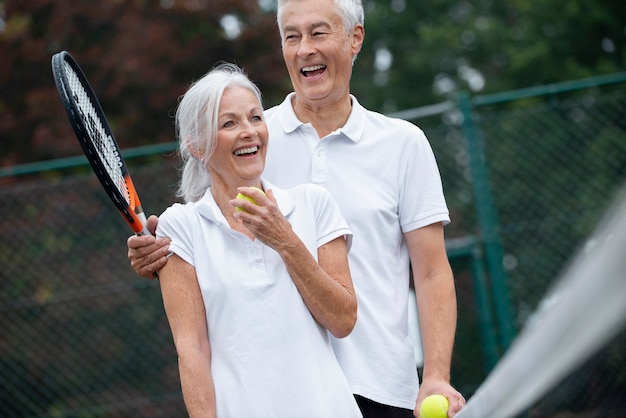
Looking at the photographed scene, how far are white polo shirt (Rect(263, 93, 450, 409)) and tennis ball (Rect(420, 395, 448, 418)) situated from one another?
0.16 m

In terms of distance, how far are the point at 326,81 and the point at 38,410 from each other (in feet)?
14.8

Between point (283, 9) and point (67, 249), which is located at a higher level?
point (283, 9)

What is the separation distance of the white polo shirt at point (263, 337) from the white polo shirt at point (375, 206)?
24 centimetres

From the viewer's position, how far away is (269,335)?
2725mm

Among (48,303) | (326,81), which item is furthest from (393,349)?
(48,303)

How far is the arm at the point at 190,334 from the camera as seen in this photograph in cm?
272

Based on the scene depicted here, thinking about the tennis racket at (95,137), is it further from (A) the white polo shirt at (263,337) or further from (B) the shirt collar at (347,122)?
(B) the shirt collar at (347,122)

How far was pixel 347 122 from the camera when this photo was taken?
128 inches

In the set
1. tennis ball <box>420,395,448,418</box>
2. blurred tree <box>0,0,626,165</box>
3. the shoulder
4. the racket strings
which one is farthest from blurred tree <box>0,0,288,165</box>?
tennis ball <box>420,395,448,418</box>

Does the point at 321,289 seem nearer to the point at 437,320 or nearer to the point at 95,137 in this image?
the point at 437,320

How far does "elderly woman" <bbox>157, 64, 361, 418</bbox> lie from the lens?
2.69 metres

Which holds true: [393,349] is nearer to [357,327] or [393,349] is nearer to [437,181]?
[357,327]

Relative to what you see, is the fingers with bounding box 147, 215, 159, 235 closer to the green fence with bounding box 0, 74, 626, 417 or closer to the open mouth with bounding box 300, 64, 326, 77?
the open mouth with bounding box 300, 64, 326, 77

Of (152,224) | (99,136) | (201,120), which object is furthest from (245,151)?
(99,136)
